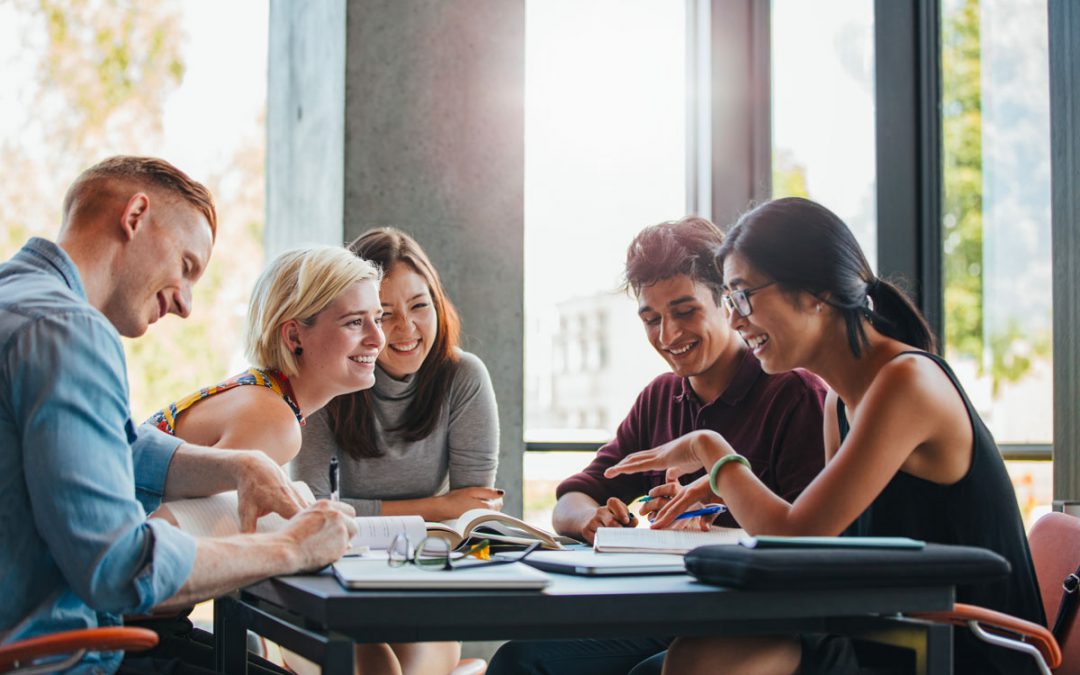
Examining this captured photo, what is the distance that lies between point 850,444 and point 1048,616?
60 centimetres

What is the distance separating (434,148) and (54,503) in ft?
9.02

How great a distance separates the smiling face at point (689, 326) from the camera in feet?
8.79

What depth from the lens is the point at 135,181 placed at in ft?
5.89

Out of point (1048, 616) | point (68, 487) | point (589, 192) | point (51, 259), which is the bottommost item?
point (1048, 616)

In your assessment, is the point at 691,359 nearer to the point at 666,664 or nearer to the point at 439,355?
the point at 439,355

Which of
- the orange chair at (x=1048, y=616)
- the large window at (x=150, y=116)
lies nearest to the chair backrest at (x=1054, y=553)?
the orange chair at (x=1048, y=616)

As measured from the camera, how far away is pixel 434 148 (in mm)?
3965

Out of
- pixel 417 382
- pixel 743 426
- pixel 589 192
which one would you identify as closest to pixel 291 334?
pixel 417 382

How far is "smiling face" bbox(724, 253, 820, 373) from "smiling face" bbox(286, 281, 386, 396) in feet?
3.24

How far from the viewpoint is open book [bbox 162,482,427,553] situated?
1.87m

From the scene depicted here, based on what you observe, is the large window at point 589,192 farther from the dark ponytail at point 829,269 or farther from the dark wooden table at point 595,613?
the dark wooden table at point 595,613

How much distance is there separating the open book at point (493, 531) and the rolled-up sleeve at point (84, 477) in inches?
27.5

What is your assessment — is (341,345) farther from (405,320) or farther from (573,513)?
(573,513)

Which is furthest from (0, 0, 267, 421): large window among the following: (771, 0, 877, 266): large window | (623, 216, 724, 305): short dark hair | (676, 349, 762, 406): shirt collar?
(676, 349, 762, 406): shirt collar
